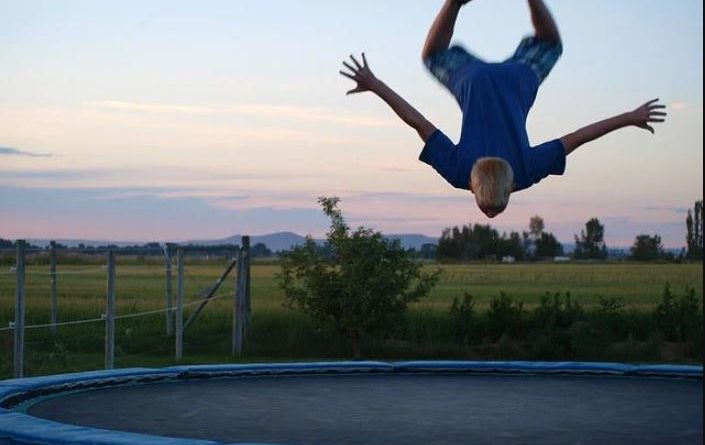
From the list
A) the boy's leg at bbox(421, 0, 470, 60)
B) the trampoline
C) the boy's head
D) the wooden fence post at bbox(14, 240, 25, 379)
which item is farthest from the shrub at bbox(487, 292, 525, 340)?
the boy's head

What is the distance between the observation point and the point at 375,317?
36.0 ft

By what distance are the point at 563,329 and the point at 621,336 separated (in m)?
1.06

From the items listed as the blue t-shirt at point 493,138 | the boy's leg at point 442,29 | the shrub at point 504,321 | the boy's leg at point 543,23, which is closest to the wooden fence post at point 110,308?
the shrub at point 504,321

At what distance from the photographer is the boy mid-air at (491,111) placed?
4590mm

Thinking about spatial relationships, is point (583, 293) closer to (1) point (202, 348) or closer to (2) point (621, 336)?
(2) point (621, 336)

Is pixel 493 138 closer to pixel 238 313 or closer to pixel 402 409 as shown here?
pixel 402 409

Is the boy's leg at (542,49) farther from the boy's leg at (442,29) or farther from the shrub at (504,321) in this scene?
the shrub at (504,321)

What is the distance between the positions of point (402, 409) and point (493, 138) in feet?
5.59

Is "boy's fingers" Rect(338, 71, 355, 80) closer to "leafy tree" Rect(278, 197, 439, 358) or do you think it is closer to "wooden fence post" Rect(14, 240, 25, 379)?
"wooden fence post" Rect(14, 240, 25, 379)

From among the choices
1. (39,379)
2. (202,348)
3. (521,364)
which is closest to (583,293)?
(202,348)

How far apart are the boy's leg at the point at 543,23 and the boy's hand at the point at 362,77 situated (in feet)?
2.51

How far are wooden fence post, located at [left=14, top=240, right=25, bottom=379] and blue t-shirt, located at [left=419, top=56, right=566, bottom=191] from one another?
4461 millimetres

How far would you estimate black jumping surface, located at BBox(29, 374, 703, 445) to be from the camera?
4.80 meters

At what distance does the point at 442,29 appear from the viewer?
189 inches
